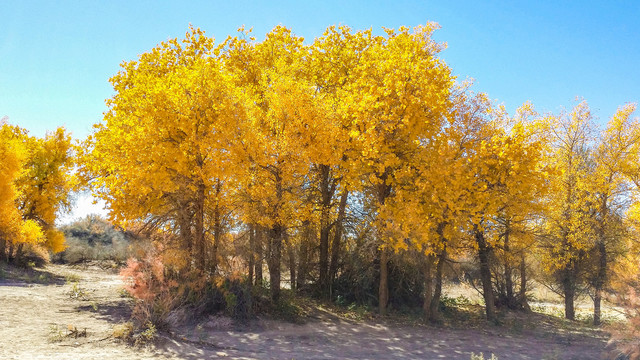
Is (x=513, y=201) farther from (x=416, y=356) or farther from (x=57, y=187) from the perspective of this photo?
(x=57, y=187)

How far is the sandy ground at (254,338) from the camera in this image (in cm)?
985

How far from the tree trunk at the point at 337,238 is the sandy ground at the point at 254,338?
9.10 ft

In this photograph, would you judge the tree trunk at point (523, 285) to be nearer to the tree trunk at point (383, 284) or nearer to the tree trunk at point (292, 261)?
the tree trunk at point (383, 284)

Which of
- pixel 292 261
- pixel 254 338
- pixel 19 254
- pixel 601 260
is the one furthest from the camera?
pixel 19 254

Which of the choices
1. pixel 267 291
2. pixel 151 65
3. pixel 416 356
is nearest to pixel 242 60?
pixel 151 65

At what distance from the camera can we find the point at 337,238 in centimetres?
1852

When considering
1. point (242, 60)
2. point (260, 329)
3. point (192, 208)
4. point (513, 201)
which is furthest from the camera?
point (242, 60)

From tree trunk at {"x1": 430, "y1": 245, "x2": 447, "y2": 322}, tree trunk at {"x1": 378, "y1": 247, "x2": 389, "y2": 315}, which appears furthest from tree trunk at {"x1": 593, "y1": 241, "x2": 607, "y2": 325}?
tree trunk at {"x1": 378, "y1": 247, "x2": 389, "y2": 315}

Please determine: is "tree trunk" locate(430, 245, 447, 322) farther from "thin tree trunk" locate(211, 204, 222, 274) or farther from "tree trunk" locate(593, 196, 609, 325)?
"tree trunk" locate(593, 196, 609, 325)

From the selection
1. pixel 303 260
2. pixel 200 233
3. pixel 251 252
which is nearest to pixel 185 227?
pixel 200 233

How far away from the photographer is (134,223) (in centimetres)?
1612

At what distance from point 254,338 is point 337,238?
6856 mm

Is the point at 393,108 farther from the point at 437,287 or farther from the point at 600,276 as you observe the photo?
the point at 600,276

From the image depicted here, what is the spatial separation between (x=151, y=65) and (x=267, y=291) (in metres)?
10.1
